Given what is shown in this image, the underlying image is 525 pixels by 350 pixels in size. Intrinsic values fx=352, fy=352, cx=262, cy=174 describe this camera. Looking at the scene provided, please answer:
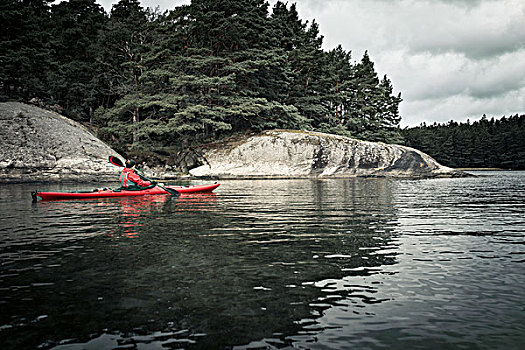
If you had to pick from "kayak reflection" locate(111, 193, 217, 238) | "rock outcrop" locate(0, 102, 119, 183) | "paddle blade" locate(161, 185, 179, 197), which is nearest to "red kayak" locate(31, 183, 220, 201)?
"paddle blade" locate(161, 185, 179, 197)

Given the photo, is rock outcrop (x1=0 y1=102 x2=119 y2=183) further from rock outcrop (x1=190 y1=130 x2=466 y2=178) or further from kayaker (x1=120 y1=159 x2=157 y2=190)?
kayaker (x1=120 y1=159 x2=157 y2=190)

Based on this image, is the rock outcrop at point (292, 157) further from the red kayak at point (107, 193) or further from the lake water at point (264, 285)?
the lake water at point (264, 285)

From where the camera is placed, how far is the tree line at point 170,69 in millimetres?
25578

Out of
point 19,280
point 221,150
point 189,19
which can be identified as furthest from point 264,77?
point 19,280

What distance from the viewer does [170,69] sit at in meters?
25.9

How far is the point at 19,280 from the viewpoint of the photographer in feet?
12.4

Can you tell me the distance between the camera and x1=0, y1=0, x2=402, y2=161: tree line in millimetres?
25578

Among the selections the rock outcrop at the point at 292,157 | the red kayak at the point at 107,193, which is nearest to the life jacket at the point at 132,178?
the red kayak at the point at 107,193

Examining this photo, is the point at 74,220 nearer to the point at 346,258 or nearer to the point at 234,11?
the point at 346,258

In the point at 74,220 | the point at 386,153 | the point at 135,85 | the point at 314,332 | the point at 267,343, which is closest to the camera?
the point at 267,343

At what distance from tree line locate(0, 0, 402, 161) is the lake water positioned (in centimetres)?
1929

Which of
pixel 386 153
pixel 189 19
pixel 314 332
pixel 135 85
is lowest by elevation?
pixel 314 332

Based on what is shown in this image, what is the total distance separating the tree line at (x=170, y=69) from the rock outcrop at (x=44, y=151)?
438 centimetres

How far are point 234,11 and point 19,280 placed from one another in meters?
28.1
